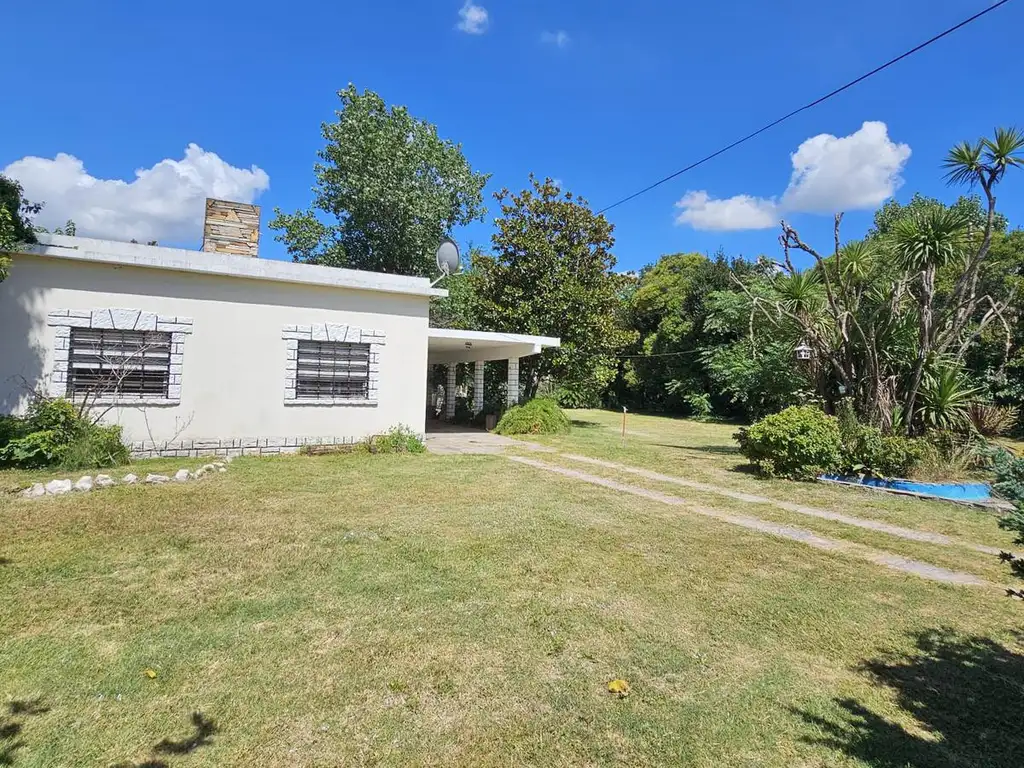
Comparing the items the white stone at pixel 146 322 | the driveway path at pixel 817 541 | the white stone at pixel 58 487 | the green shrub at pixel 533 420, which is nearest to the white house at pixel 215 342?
the white stone at pixel 146 322

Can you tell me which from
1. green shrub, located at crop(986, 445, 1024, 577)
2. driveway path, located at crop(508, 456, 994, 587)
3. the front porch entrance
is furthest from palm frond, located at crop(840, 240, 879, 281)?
green shrub, located at crop(986, 445, 1024, 577)

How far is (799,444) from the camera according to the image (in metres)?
9.71

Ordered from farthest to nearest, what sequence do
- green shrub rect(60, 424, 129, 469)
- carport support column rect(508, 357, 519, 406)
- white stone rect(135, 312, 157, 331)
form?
carport support column rect(508, 357, 519, 406) → white stone rect(135, 312, 157, 331) → green shrub rect(60, 424, 129, 469)

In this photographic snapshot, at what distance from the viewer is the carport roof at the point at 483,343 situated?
1466cm

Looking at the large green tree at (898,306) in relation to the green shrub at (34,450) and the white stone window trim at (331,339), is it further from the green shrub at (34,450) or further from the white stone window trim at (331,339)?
the green shrub at (34,450)

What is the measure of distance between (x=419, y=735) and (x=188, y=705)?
119cm

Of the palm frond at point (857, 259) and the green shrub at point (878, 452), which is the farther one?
the palm frond at point (857, 259)

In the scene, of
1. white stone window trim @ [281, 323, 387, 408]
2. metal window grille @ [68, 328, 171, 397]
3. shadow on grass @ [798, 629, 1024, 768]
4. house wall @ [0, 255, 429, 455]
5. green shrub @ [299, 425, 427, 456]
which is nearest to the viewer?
shadow on grass @ [798, 629, 1024, 768]

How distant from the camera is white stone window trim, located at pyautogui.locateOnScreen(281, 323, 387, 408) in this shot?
11.4m

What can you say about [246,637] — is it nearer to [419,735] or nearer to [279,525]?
[419,735]

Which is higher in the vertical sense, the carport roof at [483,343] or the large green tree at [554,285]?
the large green tree at [554,285]

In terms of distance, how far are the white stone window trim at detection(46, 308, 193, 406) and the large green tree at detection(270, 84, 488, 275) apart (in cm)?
1823

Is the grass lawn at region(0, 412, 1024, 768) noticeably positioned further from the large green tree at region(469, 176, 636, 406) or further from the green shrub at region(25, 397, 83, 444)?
the large green tree at region(469, 176, 636, 406)

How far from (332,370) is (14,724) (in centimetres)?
953
